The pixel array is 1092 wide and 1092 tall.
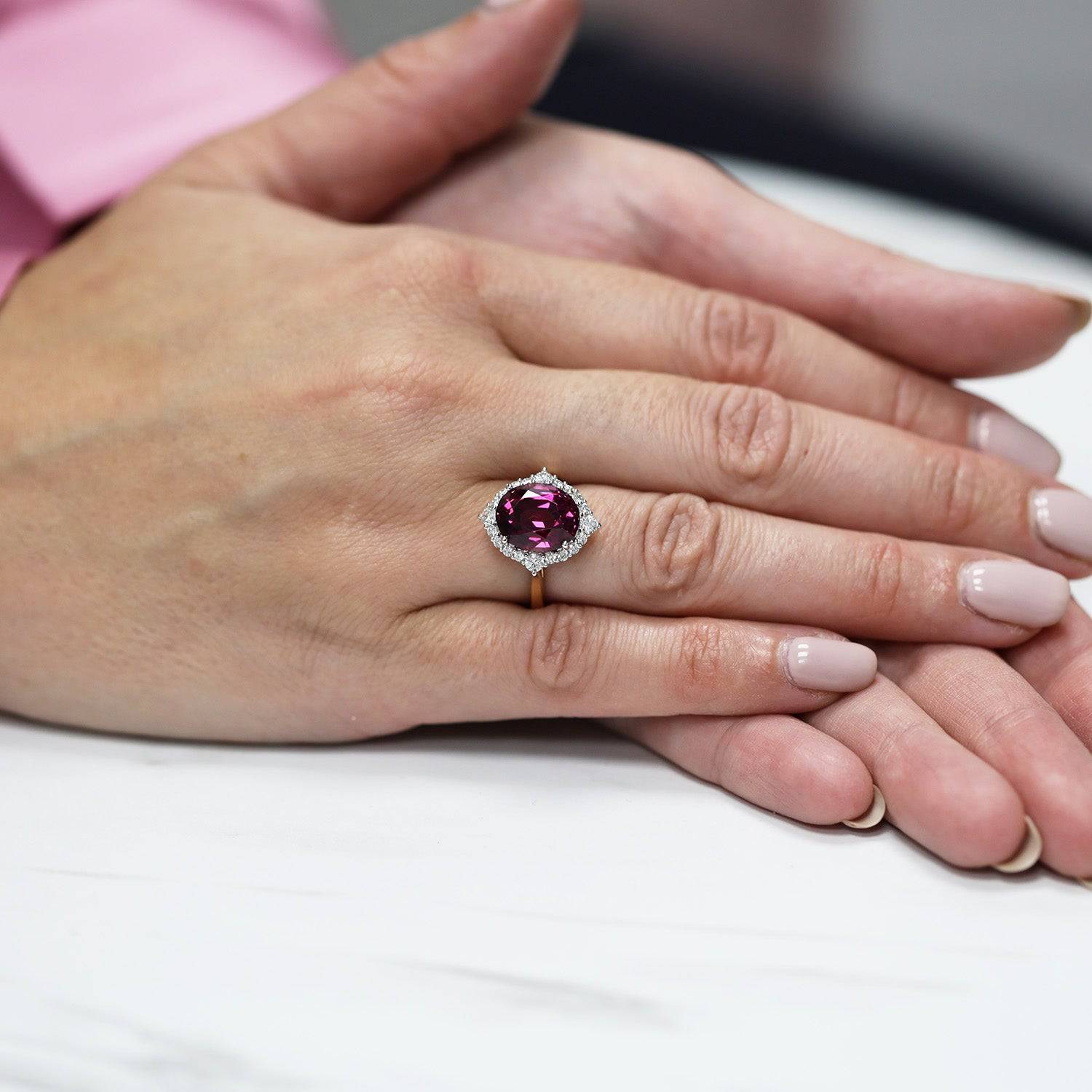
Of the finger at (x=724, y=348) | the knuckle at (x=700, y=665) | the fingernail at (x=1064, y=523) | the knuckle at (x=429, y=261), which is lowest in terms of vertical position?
the knuckle at (x=700, y=665)

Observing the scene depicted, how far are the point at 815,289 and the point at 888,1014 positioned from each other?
0.60 m

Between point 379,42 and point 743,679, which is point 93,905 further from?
point 379,42

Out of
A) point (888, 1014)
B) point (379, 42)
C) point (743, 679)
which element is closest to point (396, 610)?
point (743, 679)

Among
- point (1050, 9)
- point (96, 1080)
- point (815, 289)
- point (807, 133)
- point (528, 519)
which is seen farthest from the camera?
point (1050, 9)

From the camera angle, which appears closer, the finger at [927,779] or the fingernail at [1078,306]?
the finger at [927,779]

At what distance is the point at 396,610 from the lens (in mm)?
808

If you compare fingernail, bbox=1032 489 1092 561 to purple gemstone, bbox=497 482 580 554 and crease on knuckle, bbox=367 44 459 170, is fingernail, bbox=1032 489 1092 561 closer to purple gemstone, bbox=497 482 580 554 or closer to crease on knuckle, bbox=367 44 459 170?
purple gemstone, bbox=497 482 580 554

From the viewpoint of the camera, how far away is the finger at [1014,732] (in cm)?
68

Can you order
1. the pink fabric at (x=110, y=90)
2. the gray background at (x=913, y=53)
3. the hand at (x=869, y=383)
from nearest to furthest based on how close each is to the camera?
the hand at (x=869, y=383), the pink fabric at (x=110, y=90), the gray background at (x=913, y=53)

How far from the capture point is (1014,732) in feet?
2.42

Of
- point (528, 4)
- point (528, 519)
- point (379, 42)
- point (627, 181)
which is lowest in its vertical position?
point (379, 42)

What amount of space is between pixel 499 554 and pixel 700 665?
6.3 inches

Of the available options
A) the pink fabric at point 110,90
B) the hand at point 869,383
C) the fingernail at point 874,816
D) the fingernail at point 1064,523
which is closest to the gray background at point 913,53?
the pink fabric at point 110,90

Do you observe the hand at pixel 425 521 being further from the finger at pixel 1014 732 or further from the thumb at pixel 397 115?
the thumb at pixel 397 115
